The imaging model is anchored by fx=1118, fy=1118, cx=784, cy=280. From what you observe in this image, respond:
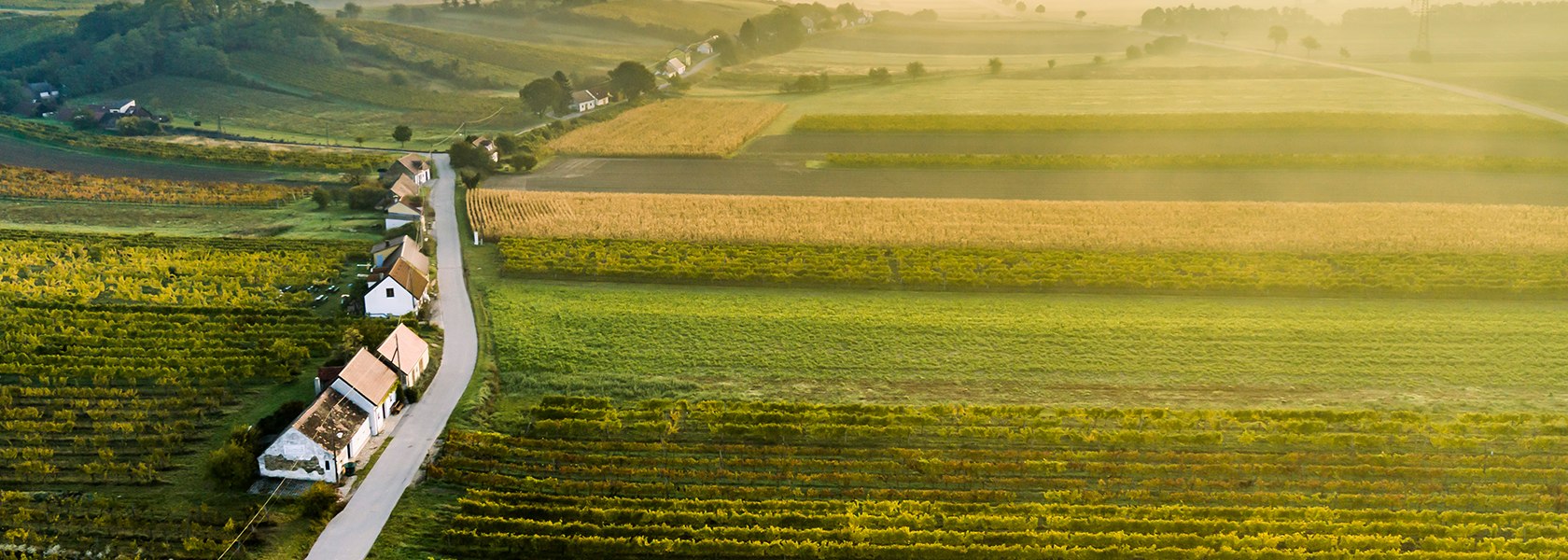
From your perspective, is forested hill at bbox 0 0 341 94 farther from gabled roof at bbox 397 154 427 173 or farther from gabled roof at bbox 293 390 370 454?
gabled roof at bbox 293 390 370 454

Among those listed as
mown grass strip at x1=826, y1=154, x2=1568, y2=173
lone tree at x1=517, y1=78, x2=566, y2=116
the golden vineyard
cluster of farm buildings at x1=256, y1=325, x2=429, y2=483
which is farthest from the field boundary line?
the golden vineyard

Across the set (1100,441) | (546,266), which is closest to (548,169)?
(546,266)

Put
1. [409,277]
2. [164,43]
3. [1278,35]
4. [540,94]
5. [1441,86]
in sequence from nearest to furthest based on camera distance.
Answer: [409,277] → [540,94] → [164,43] → [1441,86] → [1278,35]

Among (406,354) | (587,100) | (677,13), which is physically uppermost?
(677,13)

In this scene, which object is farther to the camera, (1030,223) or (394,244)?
(1030,223)

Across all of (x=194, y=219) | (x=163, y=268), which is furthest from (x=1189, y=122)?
(x=163, y=268)

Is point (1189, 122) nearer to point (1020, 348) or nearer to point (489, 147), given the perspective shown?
point (489, 147)

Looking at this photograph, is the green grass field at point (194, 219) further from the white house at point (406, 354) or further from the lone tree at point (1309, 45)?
the lone tree at point (1309, 45)
